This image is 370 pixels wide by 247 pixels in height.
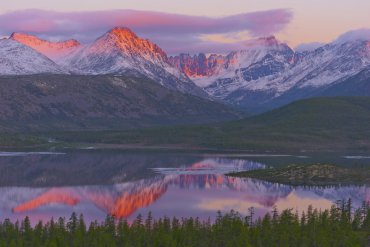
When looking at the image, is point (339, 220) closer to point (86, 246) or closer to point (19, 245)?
point (86, 246)

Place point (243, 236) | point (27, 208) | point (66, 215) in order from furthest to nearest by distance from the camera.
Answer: point (27, 208)
point (66, 215)
point (243, 236)

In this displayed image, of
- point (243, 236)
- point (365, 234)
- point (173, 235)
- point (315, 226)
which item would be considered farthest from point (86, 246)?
point (365, 234)

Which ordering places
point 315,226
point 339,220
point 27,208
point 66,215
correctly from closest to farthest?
point 315,226, point 339,220, point 66,215, point 27,208

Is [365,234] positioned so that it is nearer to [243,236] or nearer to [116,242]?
[243,236]

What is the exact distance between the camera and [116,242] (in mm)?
139250

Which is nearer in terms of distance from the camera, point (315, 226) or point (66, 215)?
point (315, 226)

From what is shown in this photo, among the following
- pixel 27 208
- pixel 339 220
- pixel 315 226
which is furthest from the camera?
pixel 27 208

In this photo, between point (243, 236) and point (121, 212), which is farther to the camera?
point (121, 212)

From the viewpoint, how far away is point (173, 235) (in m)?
139

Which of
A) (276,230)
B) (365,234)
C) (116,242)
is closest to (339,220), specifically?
(365,234)

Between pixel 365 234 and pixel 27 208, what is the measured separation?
93.1 metres

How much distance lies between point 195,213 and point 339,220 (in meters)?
42.5

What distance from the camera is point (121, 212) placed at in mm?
193875

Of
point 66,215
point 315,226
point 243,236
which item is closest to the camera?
point 243,236
